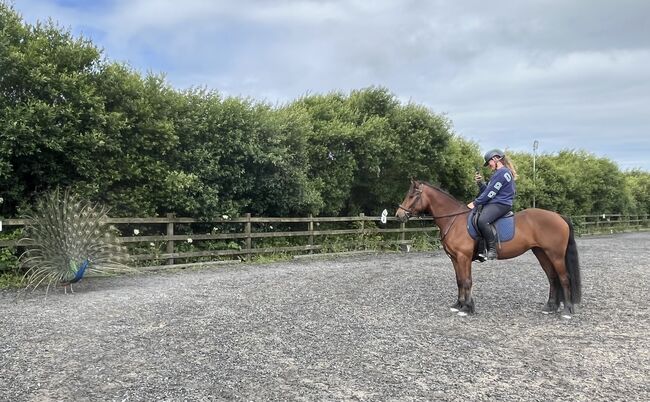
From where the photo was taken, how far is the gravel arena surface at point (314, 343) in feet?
13.9

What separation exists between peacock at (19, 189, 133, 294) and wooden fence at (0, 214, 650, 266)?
679 mm

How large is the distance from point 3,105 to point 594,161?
32.3 metres

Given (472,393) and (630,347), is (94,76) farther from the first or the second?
(630,347)

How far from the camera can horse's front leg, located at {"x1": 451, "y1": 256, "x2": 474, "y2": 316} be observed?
285 inches

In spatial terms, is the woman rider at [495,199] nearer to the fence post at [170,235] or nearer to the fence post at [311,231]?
the fence post at [170,235]

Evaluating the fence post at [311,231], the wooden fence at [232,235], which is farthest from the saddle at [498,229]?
the fence post at [311,231]

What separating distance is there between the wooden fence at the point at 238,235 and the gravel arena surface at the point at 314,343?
1.68m

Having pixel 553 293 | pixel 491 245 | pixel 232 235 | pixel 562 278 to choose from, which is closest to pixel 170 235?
pixel 232 235

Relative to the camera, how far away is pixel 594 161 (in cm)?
3250

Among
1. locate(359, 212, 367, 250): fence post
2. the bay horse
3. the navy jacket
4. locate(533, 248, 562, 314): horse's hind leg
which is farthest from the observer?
locate(359, 212, 367, 250): fence post

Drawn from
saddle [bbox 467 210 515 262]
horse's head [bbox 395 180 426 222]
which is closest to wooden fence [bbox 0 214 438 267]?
horse's head [bbox 395 180 426 222]

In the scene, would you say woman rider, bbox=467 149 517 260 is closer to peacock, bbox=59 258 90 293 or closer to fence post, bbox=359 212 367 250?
peacock, bbox=59 258 90 293

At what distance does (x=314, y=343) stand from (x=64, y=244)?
4.91 metres

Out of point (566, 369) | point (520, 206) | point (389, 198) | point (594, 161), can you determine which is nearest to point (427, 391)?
point (566, 369)
